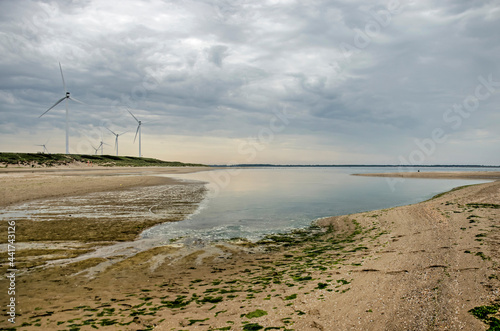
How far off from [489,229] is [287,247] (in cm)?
999

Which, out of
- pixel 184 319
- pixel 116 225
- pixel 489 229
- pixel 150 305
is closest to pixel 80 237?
pixel 116 225

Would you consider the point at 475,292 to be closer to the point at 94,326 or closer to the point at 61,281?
the point at 94,326

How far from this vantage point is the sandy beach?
272 inches

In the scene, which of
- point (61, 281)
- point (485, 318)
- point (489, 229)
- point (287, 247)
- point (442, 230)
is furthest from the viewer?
point (287, 247)

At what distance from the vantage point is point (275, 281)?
9.96 metres

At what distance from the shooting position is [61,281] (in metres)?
10.1

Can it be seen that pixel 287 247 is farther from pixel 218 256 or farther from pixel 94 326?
pixel 94 326

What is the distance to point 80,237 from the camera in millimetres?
15961

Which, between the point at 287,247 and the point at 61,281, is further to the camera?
the point at 287,247

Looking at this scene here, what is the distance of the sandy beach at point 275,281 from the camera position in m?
6.91

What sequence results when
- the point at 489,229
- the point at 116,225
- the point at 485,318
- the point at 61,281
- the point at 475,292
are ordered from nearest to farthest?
1. the point at 485,318
2. the point at 475,292
3. the point at 61,281
4. the point at 489,229
5. the point at 116,225

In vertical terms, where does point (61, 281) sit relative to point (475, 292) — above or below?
below

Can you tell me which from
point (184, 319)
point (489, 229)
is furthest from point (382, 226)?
point (184, 319)

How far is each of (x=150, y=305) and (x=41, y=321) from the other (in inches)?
112
